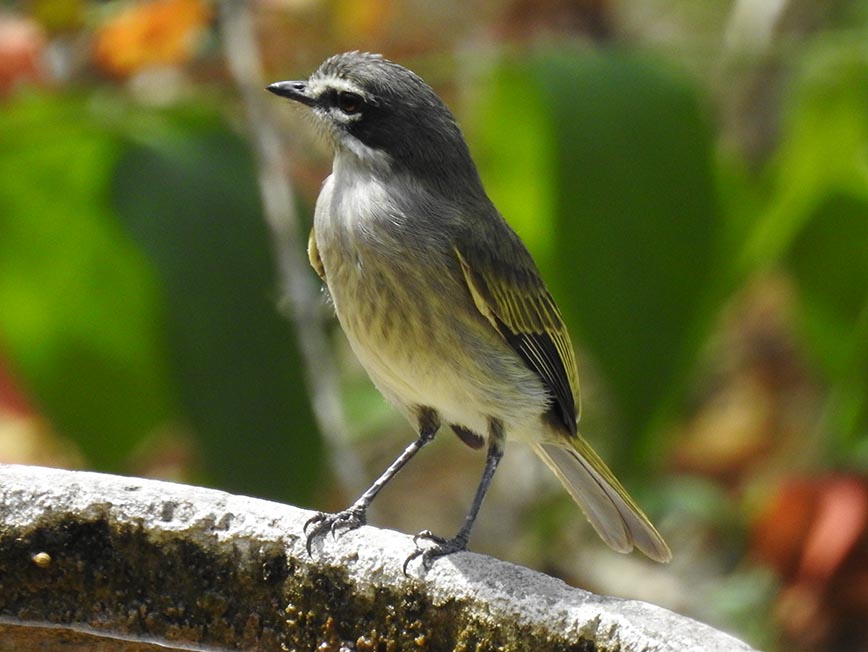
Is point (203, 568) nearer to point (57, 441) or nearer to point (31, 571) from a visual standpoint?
point (31, 571)

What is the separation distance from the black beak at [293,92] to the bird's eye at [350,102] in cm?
7

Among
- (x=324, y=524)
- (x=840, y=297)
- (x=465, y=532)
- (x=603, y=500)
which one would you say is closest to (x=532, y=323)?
(x=603, y=500)

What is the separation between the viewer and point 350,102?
11.8 ft

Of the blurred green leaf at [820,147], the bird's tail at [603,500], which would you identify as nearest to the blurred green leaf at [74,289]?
the bird's tail at [603,500]

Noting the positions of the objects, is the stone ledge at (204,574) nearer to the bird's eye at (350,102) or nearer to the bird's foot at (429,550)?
the bird's foot at (429,550)

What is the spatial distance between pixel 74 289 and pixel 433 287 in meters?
1.29

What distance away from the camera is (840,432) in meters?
4.30

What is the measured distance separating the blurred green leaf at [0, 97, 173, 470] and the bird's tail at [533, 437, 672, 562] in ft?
3.98

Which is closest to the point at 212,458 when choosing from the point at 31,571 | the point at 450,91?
the point at 31,571

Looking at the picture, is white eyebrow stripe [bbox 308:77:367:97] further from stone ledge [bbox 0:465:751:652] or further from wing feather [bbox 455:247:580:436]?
stone ledge [bbox 0:465:751:652]

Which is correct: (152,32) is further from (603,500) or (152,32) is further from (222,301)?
(603,500)

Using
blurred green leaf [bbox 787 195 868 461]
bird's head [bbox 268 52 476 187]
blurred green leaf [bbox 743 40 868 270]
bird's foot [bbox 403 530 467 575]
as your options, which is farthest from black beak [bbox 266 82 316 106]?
blurred green leaf [bbox 787 195 868 461]

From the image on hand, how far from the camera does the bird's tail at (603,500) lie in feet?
12.0

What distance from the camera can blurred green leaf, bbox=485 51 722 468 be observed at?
3988mm
